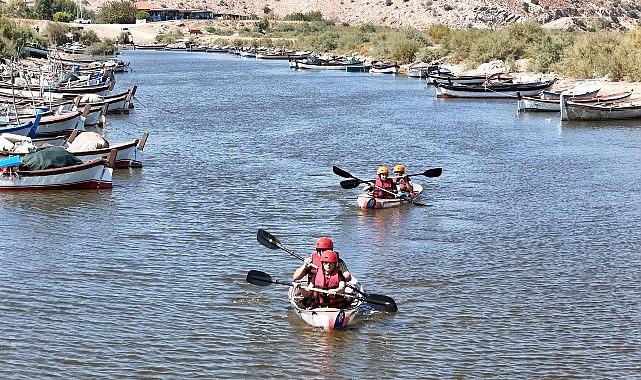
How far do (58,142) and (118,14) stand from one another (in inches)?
5543

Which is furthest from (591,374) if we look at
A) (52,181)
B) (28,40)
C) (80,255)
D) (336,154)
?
(28,40)

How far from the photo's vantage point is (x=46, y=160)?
1096 inches

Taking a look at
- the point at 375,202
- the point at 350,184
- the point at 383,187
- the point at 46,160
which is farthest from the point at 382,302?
the point at 46,160

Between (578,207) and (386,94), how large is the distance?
Answer: 3759cm

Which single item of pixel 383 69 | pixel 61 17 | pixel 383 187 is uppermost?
pixel 61 17

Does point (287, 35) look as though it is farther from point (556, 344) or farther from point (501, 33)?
point (556, 344)

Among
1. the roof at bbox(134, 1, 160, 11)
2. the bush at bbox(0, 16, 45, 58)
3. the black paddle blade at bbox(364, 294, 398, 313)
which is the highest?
→ the roof at bbox(134, 1, 160, 11)

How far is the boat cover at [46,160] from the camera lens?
2777 centimetres

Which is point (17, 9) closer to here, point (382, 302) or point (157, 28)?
point (157, 28)

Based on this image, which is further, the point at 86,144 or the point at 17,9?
the point at 17,9

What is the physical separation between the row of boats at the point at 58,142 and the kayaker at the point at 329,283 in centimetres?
1308

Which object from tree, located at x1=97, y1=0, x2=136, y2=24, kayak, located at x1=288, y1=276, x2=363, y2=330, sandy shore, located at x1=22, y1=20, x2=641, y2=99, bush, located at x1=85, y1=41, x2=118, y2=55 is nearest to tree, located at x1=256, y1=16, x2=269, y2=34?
sandy shore, located at x1=22, y1=20, x2=641, y2=99

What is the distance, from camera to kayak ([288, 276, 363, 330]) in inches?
632

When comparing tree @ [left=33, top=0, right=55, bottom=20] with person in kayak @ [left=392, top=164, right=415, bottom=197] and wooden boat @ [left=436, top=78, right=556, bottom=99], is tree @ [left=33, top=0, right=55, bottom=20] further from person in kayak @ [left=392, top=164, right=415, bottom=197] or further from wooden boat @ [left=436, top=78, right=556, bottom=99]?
person in kayak @ [left=392, top=164, right=415, bottom=197]
